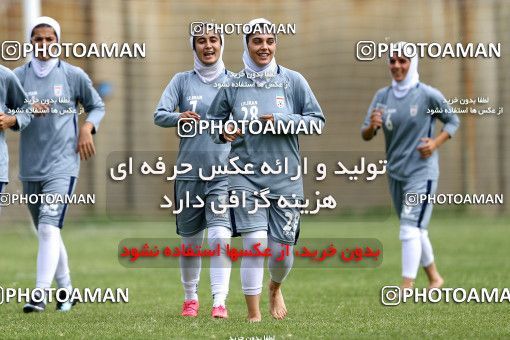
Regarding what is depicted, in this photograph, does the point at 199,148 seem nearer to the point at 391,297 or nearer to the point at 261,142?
the point at 261,142

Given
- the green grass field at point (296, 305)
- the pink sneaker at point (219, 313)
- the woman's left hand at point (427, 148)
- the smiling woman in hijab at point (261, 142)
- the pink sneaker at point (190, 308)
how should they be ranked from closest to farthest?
the green grass field at point (296, 305) < the smiling woman in hijab at point (261, 142) < the pink sneaker at point (219, 313) < the pink sneaker at point (190, 308) < the woman's left hand at point (427, 148)

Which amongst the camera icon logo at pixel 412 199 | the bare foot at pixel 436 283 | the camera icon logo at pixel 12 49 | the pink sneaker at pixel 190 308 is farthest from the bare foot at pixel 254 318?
the camera icon logo at pixel 12 49

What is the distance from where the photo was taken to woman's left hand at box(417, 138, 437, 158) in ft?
32.9

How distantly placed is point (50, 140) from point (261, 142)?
7.32 feet

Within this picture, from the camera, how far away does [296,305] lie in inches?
359

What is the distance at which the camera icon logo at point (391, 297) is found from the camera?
898 cm

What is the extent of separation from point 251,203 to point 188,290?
4.30ft

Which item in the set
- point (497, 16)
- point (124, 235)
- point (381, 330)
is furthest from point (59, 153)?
point (497, 16)

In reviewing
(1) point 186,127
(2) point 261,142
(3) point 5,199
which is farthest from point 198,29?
(3) point 5,199

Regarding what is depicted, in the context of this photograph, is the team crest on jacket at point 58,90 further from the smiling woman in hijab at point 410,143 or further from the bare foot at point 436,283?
the bare foot at point 436,283

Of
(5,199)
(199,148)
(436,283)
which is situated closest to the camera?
(199,148)

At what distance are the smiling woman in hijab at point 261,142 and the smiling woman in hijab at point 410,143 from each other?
246cm

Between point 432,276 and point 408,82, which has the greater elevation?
point 408,82

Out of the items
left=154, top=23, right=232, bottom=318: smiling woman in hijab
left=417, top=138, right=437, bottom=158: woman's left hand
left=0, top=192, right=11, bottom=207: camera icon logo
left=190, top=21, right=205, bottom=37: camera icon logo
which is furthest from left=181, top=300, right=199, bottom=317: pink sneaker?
left=417, top=138, right=437, bottom=158: woman's left hand
